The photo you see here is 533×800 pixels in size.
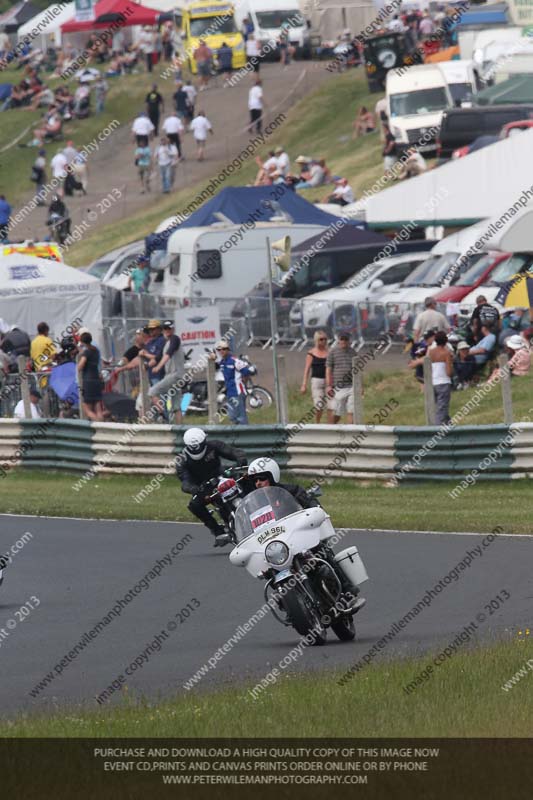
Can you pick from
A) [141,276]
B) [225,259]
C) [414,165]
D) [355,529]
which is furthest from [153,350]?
[414,165]

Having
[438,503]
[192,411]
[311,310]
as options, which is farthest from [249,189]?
[438,503]

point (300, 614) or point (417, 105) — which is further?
point (417, 105)

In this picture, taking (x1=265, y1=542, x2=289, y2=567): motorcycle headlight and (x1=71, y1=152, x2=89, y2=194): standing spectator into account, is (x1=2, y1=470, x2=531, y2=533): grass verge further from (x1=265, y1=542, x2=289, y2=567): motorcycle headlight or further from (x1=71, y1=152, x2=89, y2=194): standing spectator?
(x1=71, y1=152, x2=89, y2=194): standing spectator

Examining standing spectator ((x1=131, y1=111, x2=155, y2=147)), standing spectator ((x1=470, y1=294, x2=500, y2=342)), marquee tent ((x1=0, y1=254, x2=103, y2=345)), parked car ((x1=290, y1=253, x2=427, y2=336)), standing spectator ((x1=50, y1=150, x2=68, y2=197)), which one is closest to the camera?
standing spectator ((x1=470, y1=294, x2=500, y2=342))

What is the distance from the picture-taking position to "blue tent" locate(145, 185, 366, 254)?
36.1 m

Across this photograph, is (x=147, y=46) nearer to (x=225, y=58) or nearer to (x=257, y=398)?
(x=225, y=58)

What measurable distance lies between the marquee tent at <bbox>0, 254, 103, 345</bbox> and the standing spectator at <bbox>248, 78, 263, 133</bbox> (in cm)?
2493

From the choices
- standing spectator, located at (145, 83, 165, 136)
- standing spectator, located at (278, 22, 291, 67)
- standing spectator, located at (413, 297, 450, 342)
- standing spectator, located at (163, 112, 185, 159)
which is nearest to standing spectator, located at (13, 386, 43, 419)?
standing spectator, located at (413, 297, 450, 342)

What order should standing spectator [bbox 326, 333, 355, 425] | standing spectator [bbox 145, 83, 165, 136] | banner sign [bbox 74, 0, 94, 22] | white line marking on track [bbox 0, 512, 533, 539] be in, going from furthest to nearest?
banner sign [bbox 74, 0, 94, 22] < standing spectator [bbox 145, 83, 165, 136] < standing spectator [bbox 326, 333, 355, 425] < white line marking on track [bbox 0, 512, 533, 539]

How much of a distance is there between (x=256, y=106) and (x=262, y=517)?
145 feet

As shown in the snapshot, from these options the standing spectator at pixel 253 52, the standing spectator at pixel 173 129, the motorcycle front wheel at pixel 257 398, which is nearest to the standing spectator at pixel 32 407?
the motorcycle front wheel at pixel 257 398

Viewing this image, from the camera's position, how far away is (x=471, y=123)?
136 ft

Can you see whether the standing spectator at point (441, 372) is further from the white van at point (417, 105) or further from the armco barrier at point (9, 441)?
the white van at point (417, 105)
